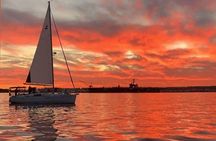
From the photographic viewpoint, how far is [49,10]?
76312 millimetres

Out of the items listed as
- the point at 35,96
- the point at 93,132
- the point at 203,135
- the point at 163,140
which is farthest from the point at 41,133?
the point at 35,96

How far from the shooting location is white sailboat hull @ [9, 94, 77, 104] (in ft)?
240

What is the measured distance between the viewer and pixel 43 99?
73.2 metres

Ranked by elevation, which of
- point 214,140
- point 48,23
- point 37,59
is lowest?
point 214,140

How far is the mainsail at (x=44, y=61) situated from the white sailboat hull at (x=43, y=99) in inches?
95.5

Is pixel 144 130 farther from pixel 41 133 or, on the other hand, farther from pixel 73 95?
pixel 73 95

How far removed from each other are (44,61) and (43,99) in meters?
7.02

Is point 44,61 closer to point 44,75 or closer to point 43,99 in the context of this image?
point 44,75

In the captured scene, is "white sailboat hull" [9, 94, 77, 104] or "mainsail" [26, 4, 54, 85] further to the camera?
"mainsail" [26, 4, 54, 85]

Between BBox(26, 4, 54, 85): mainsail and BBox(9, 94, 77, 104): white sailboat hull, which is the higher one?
BBox(26, 4, 54, 85): mainsail

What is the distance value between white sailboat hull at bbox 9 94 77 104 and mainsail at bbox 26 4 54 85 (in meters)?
2.43

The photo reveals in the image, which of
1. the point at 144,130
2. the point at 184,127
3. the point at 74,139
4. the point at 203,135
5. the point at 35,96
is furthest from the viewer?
the point at 35,96

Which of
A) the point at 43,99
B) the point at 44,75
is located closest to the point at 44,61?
the point at 44,75

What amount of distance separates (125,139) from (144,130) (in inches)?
224
